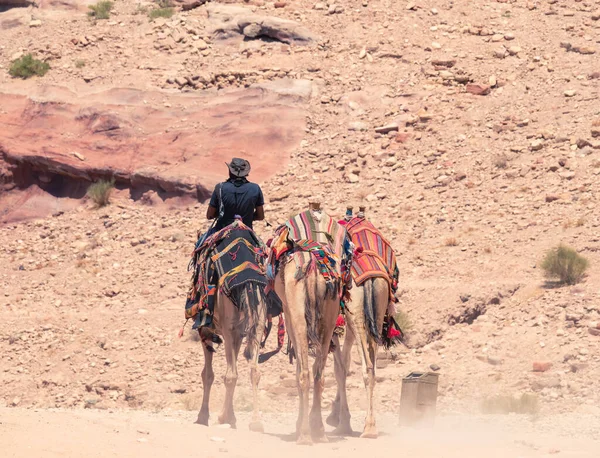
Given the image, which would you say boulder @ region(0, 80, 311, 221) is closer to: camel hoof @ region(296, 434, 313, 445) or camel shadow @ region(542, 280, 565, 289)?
camel shadow @ region(542, 280, 565, 289)

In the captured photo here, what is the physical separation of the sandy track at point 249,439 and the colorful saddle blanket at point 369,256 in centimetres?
168

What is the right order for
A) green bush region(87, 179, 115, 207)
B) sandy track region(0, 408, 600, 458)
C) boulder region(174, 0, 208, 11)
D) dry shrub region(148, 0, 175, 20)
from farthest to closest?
boulder region(174, 0, 208, 11) < dry shrub region(148, 0, 175, 20) < green bush region(87, 179, 115, 207) < sandy track region(0, 408, 600, 458)

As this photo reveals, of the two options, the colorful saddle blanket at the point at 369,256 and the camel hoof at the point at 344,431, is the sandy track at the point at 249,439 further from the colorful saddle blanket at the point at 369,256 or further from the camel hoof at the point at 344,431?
the colorful saddle blanket at the point at 369,256

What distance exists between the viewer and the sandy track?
36.2ft

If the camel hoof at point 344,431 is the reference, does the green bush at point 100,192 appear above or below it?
above

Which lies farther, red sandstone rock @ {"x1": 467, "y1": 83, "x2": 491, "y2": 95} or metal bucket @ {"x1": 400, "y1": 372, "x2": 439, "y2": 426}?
red sandstone rock @ {"x1": 467, "y1": 83, "x2": 491, "y2": 95}

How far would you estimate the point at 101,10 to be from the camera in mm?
32875

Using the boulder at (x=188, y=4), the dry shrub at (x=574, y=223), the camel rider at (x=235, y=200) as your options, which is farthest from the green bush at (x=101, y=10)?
the camel rider at (x=235, y=200)

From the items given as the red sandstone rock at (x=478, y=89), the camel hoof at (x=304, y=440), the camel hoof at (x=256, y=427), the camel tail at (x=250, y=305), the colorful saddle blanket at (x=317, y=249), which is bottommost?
the camel hoof at (x=256, y=427)

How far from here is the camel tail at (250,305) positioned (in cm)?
1389

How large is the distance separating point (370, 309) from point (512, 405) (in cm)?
332

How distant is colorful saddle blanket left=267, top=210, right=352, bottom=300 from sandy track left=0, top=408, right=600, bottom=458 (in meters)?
1.59

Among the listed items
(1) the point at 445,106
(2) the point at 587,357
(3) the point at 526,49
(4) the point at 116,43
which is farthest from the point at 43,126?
(2) the point at 587,357

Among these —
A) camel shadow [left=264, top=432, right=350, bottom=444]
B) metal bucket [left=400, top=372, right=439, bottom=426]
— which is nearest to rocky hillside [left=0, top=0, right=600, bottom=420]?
metal bucket [left=400, top=372, right=439, bottom=426]
